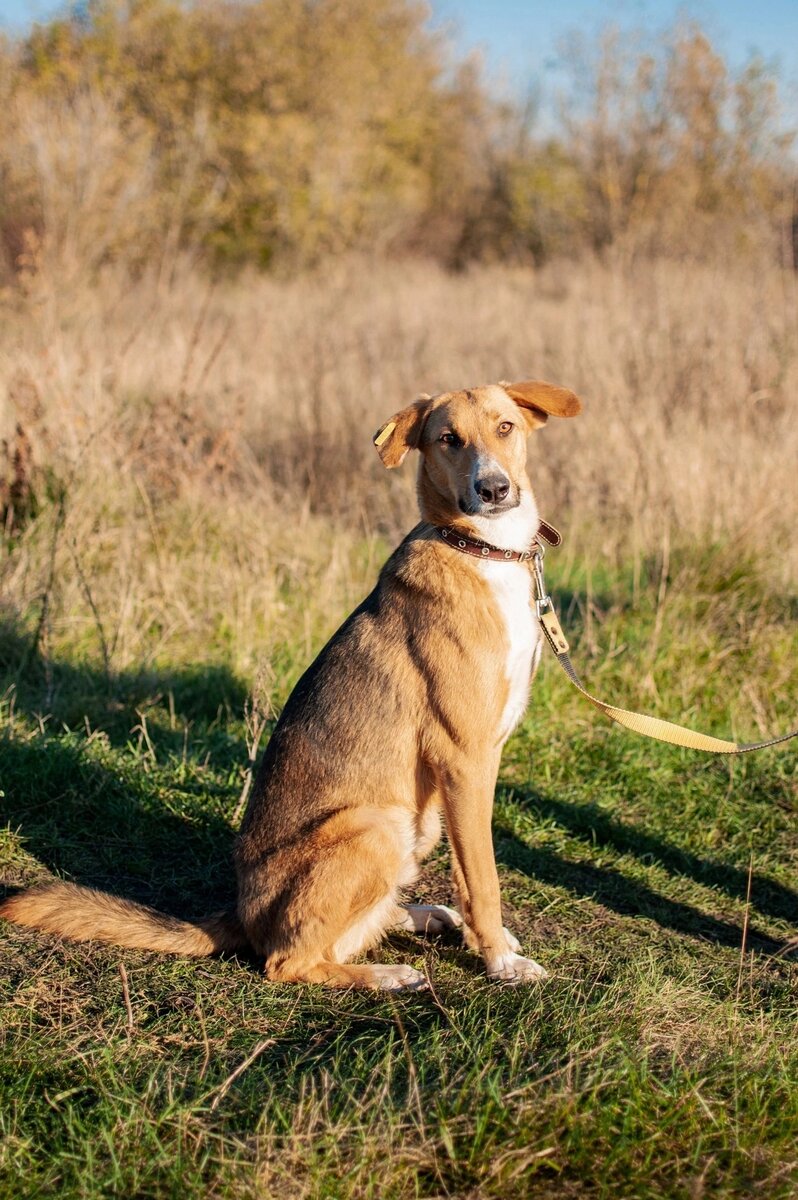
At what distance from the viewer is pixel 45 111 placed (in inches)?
521

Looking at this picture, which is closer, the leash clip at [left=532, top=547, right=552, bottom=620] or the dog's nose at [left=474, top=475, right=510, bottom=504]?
the dog's nose at [left=474, top=475, right=510, bottom=504]

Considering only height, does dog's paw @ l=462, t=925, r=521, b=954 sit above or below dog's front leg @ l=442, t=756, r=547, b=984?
below

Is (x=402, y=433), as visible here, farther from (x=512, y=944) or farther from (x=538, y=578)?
(x=512, y=944)

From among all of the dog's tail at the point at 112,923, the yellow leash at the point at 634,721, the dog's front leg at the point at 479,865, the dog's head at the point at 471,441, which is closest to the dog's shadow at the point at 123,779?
the dog's tail at the point at 112,923

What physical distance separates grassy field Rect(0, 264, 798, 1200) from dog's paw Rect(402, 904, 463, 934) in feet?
0.30

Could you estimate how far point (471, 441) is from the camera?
339 cm

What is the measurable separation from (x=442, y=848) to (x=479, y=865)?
3.72 feet

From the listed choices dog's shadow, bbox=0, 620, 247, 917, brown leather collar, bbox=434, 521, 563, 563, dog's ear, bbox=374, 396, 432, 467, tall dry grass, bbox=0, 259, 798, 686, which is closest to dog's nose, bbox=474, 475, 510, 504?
brown leather collar, bbox=434, 521, 563, 563

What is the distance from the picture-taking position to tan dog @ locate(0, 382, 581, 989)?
3.16 metres

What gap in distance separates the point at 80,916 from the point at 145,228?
14189mm

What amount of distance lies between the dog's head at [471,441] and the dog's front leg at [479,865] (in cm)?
84

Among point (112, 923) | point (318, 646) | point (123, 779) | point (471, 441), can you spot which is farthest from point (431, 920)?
point (318, 646)

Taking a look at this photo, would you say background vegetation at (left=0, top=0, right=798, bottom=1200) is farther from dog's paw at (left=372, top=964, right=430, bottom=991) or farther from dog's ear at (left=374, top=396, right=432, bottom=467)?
dog's ear at (left=374, top=396, right=432, bottom=467)

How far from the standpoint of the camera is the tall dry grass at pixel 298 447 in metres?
6.07
